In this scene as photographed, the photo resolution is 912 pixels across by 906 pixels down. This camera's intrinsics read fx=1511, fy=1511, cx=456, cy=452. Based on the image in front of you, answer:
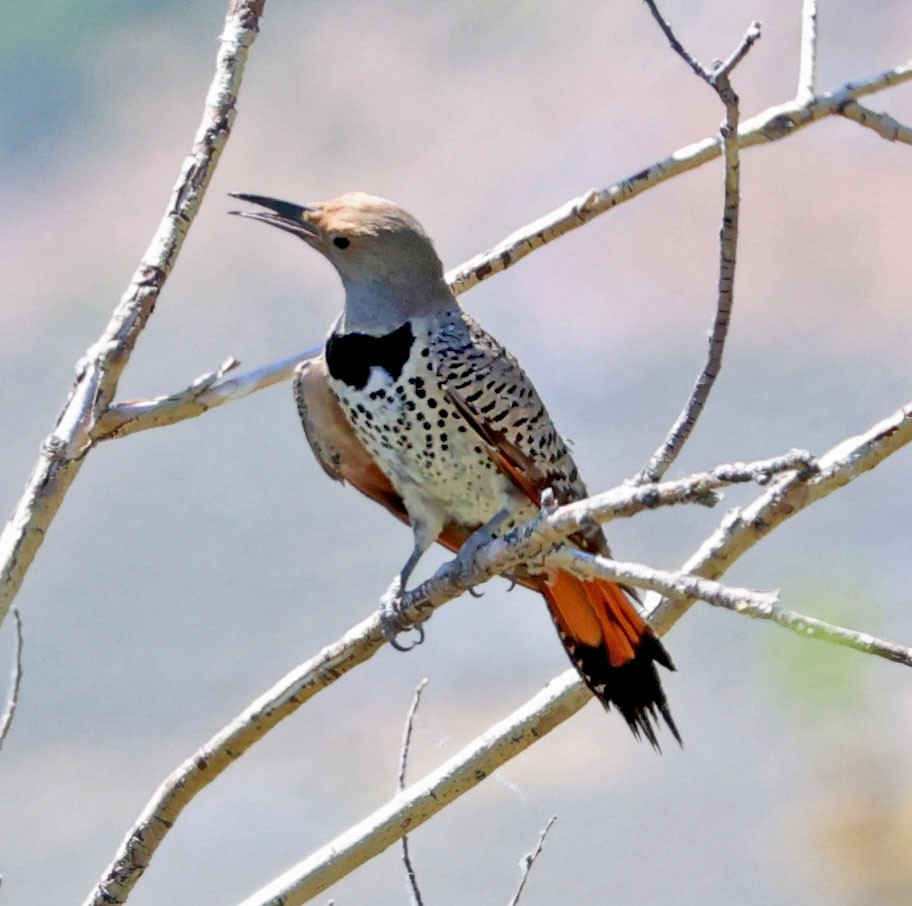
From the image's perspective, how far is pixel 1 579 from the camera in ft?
6.56

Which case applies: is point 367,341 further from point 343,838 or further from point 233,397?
point 343,838

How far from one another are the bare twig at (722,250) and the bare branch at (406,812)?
0.70 meters

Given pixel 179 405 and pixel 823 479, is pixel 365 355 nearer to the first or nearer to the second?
pixel 179 405

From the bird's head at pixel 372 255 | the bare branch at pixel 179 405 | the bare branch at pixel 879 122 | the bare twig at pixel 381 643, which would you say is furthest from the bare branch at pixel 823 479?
the bird's head at pixel 372 255

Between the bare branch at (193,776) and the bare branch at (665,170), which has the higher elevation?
the bare branch at (665,170)

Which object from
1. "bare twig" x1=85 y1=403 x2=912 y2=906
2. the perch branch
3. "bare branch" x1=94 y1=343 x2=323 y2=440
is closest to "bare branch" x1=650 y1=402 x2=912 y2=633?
"bare twig" x1=85 y1=403 x2=912 y2=906

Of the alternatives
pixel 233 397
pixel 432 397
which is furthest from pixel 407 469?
pixel 233 397

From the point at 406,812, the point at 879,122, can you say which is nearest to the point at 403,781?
the point at 406,812

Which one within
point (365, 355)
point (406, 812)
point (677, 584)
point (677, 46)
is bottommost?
point (677, 584)

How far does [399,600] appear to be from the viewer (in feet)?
8.65

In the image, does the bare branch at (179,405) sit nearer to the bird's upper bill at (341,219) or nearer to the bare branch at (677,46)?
the bird's upper bill at (341,219)

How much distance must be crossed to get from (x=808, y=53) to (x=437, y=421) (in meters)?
0.95

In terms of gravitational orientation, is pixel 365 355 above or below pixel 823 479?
above

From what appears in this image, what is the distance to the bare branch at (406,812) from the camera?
2.36 metres
